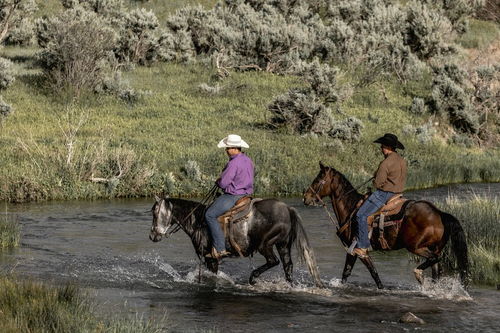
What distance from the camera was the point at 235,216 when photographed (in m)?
13.6

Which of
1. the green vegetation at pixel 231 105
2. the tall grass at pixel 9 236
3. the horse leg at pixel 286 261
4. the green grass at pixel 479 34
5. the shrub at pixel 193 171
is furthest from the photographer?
the green grass at pixel 479 34

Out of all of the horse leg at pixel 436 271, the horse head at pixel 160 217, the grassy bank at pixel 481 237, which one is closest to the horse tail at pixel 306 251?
the horse leg at pixel 436 271

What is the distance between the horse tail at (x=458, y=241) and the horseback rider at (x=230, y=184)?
333cm

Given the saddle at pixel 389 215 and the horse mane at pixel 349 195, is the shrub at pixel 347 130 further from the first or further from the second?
the saddle at pixel 389 215

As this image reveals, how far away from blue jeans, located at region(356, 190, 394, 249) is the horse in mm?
896

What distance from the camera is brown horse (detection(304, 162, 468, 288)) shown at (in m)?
13.0

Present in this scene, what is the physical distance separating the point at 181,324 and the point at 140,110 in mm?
22570

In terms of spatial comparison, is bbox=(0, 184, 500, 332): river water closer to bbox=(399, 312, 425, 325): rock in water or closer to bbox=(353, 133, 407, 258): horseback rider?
bbox=(399, 312, 425, 325): rock in water

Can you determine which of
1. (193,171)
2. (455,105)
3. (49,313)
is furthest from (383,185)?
(455,105)

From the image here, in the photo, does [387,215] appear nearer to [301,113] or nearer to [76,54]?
[301,113]

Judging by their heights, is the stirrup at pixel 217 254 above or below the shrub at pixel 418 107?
below

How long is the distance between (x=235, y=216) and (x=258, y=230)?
0.46 metres

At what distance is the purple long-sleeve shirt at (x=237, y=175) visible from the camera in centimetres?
1339

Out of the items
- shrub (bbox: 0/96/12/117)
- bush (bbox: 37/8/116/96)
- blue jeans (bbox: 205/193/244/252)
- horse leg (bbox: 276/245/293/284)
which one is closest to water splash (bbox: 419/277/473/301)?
horse leg (bbox: 276/245/293/284)
